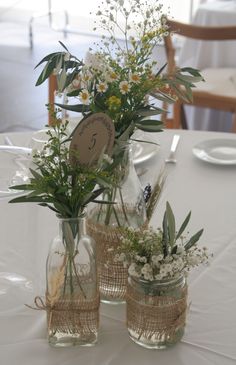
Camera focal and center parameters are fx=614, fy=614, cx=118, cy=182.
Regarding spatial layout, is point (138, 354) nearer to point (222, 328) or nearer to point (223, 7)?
point (222, 328)

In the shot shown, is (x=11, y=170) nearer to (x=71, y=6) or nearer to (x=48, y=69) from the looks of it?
(x=48, y=69)

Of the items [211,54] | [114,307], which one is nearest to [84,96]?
[114,307]

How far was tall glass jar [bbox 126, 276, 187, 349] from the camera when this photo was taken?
762mm

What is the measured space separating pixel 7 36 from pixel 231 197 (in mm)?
4425

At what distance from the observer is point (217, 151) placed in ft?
4.64

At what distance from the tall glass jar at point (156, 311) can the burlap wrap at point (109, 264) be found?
79mm

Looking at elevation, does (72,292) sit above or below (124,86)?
below

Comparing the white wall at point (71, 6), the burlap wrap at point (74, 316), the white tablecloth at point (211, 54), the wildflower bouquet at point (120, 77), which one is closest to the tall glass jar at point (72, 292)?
the burlap wrap at point (74, 316)

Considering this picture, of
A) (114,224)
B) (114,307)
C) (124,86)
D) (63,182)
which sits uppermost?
(124,86)

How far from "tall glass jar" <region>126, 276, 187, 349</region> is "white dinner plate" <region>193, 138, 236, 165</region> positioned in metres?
0.62

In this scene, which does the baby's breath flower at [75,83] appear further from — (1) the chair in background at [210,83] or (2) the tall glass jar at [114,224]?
(1) the chair in background at [210,83]

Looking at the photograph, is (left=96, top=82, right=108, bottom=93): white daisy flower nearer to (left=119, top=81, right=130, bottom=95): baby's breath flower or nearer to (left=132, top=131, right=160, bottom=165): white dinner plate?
(left=119, top=81, right=130, bottom=95): baby's breath flower

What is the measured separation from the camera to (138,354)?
78 cm

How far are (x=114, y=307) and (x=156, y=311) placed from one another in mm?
126
